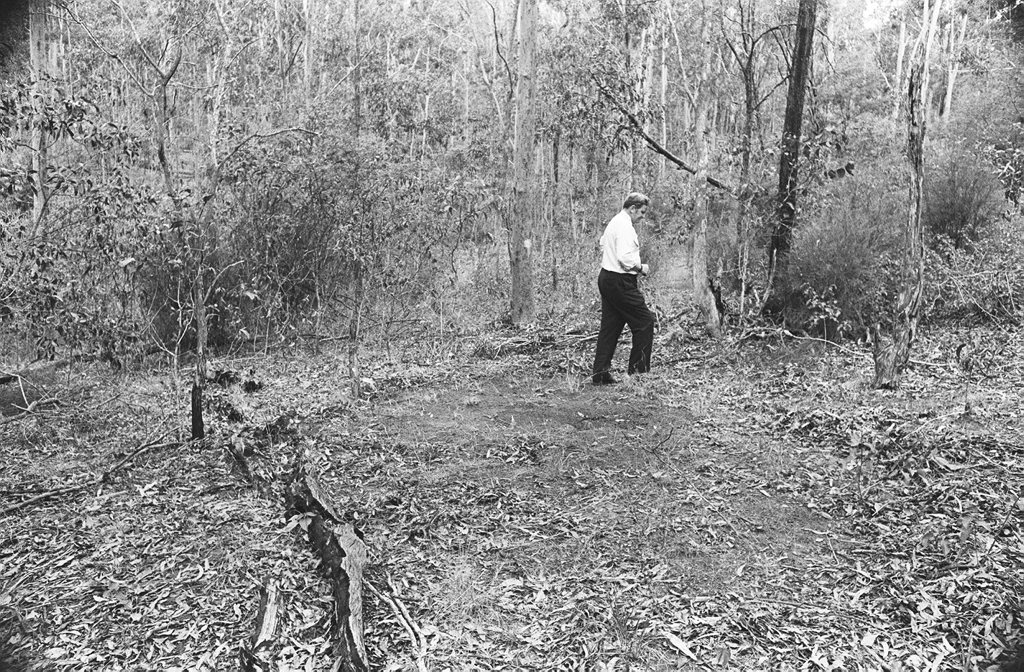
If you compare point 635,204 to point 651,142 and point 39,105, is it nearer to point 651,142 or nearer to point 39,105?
point 651,142

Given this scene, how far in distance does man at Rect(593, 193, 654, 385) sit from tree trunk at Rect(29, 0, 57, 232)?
14.1 feet

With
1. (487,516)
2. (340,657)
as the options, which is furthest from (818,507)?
(340,657)

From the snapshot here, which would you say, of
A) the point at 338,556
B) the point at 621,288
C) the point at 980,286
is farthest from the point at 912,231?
the point at 338,556

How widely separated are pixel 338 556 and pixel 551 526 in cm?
108

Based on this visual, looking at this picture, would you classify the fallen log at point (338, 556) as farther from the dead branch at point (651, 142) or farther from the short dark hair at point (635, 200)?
the dead branch at point (651, 142)

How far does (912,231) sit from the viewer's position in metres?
6.00

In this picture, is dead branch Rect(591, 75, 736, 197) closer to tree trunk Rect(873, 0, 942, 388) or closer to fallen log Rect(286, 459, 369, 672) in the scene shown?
tree trunk Rect(873, 0, 942, 388)

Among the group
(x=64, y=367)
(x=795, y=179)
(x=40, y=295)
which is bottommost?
(x=64, y=367)

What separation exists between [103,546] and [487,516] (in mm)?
1922

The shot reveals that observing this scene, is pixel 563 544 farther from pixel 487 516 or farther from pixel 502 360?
pixel 502 360

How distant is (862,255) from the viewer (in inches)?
351

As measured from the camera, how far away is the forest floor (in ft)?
9.96

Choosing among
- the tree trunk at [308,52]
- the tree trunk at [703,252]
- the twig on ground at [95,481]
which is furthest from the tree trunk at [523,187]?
the tree trunk at [308,52]

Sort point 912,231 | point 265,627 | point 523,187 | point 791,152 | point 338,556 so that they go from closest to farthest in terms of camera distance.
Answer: point 265,627, point 338,556, point 912,231, point 791,152, point 523,187
